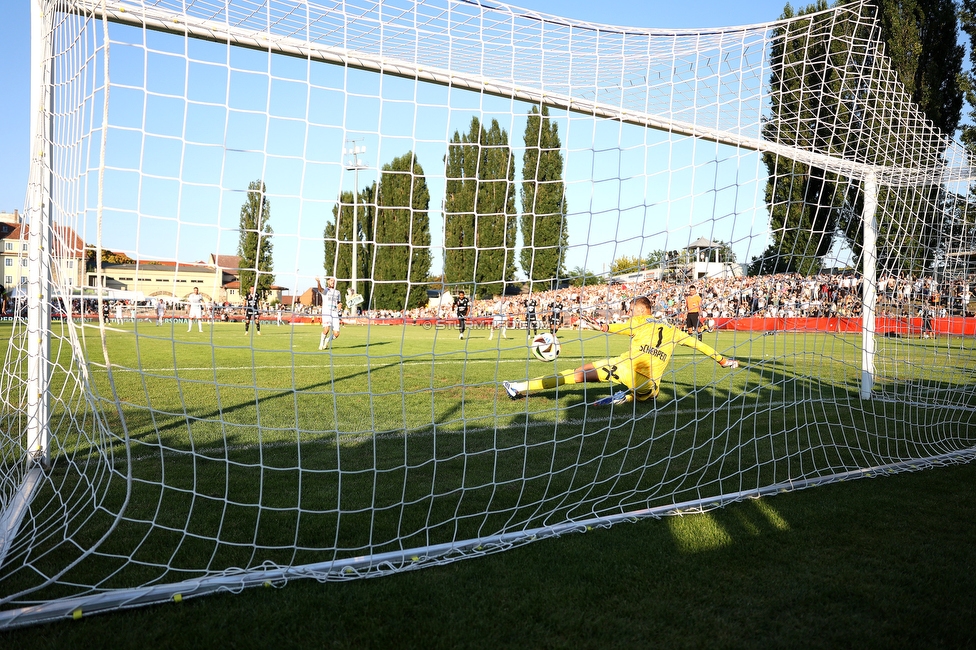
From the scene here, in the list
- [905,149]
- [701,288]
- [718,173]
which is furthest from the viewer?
[701,288]

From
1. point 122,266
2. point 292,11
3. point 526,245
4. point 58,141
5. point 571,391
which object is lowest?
point 571,391

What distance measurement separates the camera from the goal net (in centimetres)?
291

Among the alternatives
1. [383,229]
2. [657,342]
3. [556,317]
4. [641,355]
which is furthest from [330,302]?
[657,342]

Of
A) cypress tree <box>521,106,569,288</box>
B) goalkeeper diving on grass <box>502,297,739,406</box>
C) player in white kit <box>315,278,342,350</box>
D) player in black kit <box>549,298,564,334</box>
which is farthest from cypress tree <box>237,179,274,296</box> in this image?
player in black kit <box>549,298,564,334</box>

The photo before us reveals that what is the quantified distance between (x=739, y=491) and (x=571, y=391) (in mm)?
3911

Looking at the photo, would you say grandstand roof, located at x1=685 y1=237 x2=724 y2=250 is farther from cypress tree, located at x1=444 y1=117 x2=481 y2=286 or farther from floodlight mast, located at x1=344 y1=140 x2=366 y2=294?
floodlight mast, located at x1=344 y1=140 x2=366 y2=294

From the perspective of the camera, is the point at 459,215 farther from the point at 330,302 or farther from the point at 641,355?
the point at 641,355

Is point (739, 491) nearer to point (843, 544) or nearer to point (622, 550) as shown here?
point (843, 544)

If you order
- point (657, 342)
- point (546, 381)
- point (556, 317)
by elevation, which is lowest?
point (546, 381)

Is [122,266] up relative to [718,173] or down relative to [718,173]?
down

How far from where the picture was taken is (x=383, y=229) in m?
3.85

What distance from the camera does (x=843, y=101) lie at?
5.36m

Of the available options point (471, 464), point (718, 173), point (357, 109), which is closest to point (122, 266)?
point (357, 109)

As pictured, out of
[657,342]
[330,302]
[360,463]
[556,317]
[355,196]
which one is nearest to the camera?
[355,196]
